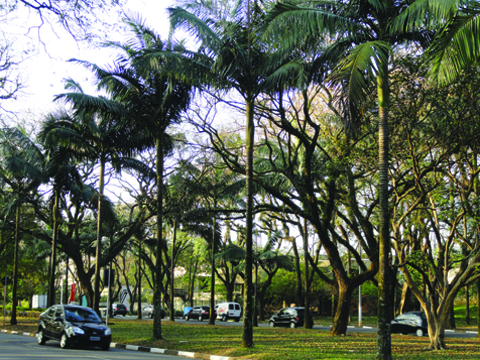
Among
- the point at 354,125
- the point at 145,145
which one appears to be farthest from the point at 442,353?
the point at 145,145

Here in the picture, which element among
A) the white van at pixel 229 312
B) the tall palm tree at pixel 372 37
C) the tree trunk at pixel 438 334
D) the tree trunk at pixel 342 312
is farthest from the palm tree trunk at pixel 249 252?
the white van at pixel 229 312

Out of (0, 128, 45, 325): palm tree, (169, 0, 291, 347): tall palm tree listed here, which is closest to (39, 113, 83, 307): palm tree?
(0, 128, 45, 325): palm tree

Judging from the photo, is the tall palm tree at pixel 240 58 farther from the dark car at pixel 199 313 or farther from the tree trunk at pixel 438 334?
the dark car at pixel 199 313

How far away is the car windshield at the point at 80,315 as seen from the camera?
17.7m

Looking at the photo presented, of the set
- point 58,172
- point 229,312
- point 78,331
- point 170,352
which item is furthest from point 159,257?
point 229,312

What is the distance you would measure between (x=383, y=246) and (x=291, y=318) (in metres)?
25.5

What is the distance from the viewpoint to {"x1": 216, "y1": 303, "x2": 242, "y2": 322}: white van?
4450 cm

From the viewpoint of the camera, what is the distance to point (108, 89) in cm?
1933

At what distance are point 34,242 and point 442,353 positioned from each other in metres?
32.1

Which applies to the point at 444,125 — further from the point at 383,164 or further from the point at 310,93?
the point at 310,93

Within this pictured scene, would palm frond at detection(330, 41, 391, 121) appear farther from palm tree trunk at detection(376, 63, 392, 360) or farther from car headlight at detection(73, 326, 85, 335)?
car headlight at detection(73, 326, 85, 335)

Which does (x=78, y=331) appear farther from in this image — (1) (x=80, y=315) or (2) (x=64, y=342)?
(1) (x=80, y=315)

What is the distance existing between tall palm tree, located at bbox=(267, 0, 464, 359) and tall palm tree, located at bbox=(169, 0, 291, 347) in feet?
8.54

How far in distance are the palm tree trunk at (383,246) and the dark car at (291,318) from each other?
24552mm
